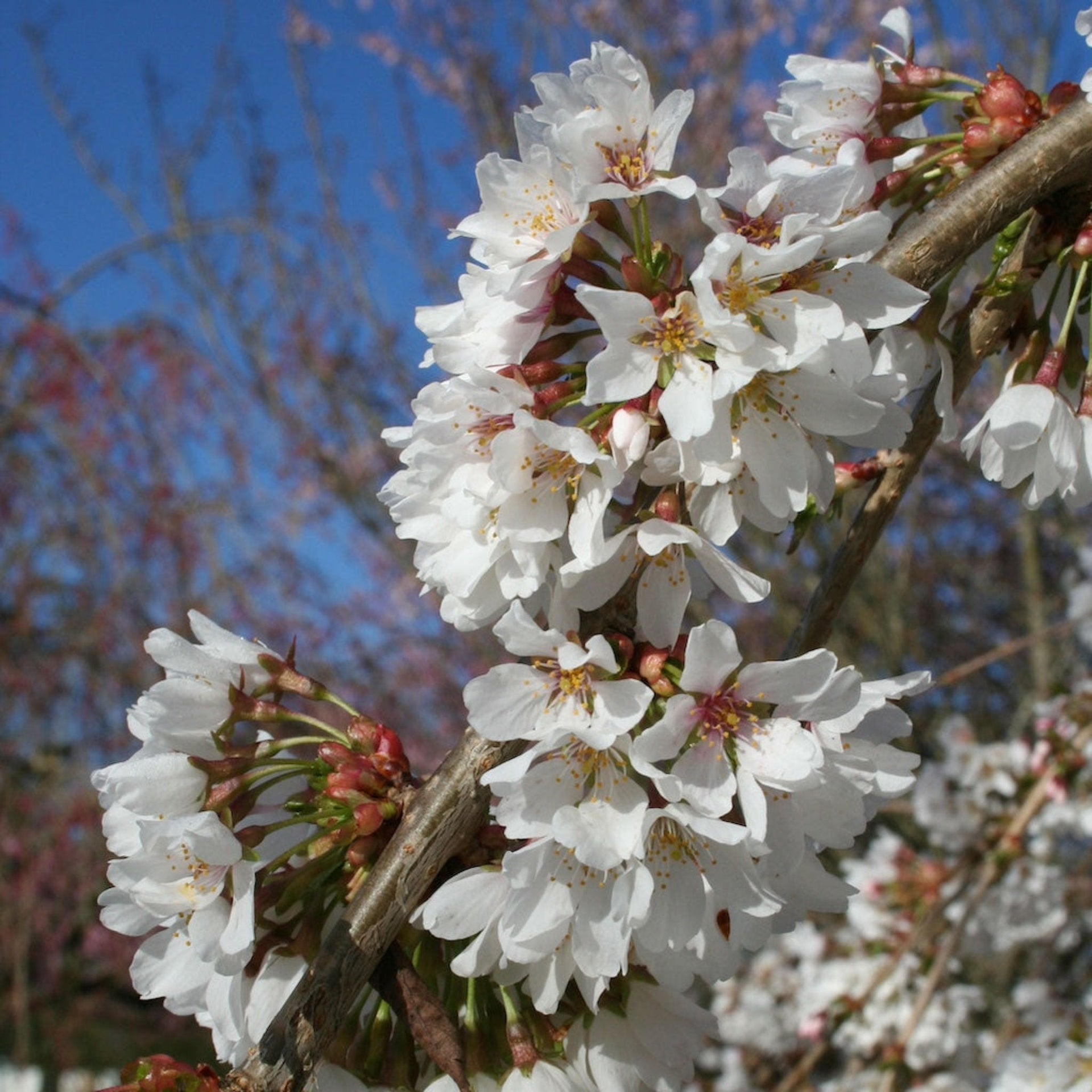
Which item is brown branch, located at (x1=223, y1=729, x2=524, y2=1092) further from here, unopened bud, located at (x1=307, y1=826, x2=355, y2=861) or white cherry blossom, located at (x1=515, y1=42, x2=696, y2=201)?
white cherry blossom, located at (x1=515, y1=42, x2=696, y2=201)

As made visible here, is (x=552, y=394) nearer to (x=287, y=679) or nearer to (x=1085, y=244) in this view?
(x=287, y=679)

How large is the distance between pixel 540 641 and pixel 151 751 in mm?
512

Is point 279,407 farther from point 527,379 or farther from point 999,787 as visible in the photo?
point 527,379

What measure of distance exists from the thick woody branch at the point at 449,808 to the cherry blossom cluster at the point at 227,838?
0.07 meters

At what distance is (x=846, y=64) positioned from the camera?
1.40 metres

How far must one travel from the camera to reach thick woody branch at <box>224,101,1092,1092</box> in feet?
3.44

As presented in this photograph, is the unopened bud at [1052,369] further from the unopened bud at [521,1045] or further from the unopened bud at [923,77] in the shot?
the unopened bud at [521,1045]

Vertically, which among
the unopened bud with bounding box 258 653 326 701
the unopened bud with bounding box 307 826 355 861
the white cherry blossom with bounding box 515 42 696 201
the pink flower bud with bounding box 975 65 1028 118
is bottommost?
the unopened bud with bounding box 307 826 355 861

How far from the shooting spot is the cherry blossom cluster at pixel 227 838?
112 cm

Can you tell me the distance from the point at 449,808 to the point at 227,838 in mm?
237

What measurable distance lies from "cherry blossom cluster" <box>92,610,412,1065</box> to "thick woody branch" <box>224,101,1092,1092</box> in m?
0.07

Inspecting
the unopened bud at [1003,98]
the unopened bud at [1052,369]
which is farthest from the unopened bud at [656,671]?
the unopened bud at [1003,98]

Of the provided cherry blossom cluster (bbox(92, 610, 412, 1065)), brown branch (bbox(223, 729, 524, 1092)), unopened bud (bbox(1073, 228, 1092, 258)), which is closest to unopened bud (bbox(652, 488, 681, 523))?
brown branch (bbox(223, 729, 524, 1092))

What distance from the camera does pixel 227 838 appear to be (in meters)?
1.08
